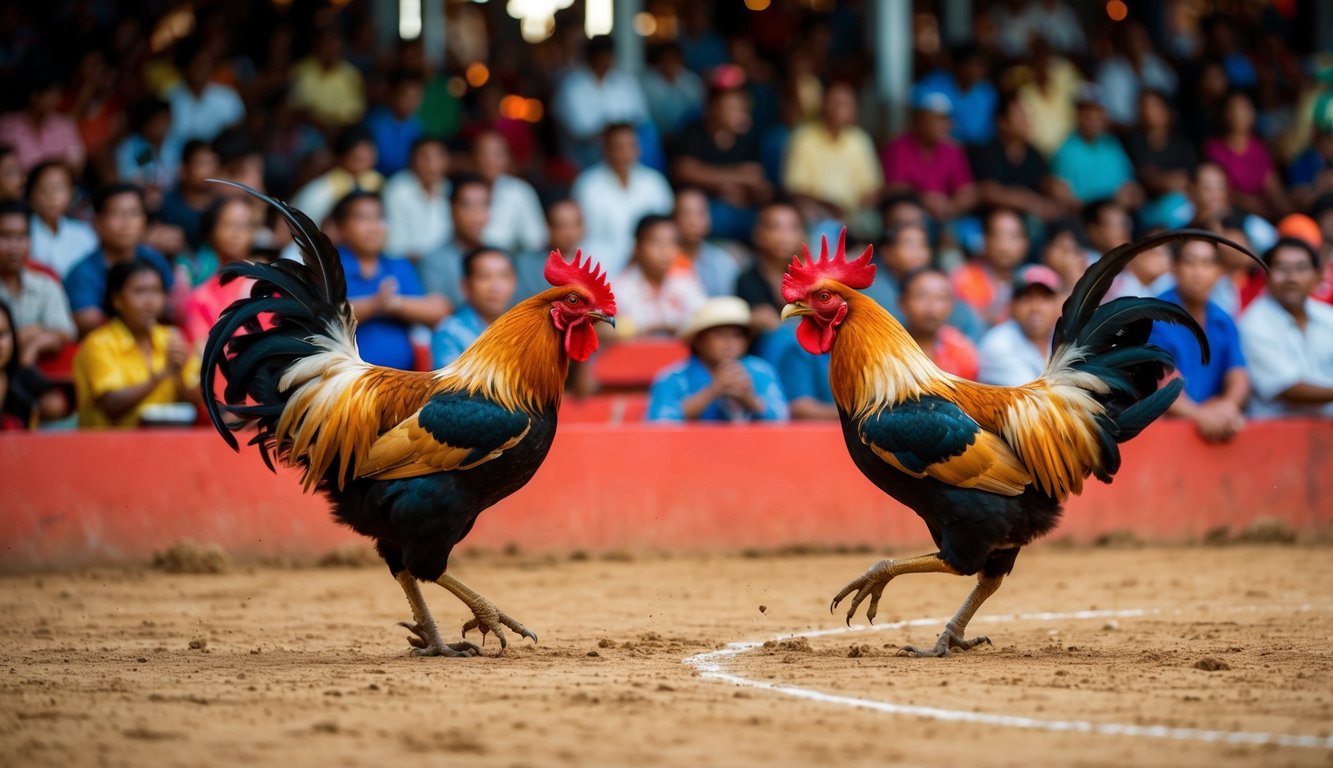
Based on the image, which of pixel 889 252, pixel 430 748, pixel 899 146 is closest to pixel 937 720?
pixel 430 748

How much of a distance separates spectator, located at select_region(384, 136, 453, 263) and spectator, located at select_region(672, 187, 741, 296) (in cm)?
161

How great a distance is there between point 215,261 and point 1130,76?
8.62 meters

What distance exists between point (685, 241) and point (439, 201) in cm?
173

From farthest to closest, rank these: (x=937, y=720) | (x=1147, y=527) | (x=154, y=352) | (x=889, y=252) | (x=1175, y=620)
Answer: (x=889, y=252)
(x=1147, y=527)
(x=154, y=352)
(x=1175, y=620)
(x=937, y=720)

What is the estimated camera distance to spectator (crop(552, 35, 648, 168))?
12.9 m

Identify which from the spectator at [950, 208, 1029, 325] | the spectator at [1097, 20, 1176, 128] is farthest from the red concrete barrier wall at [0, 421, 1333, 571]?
the spectator at [1097, 20, 1176, 128]

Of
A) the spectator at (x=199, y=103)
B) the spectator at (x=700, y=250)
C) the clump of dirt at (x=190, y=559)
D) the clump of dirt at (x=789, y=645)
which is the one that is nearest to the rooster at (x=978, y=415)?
the clump of dirt at (x=789, y=645)

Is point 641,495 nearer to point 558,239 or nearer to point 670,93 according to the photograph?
point 558,239

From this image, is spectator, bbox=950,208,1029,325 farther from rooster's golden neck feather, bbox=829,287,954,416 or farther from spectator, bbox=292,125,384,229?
rooster's golden neck feather, bbox=829,287,954,416

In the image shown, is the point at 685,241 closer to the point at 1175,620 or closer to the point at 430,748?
the point at 1175,620

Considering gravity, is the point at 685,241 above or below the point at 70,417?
above

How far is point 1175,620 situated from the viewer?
6809 millimetres

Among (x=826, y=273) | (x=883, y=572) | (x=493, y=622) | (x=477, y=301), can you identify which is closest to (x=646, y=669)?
(x=493, y=622)

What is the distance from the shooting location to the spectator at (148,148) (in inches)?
449
